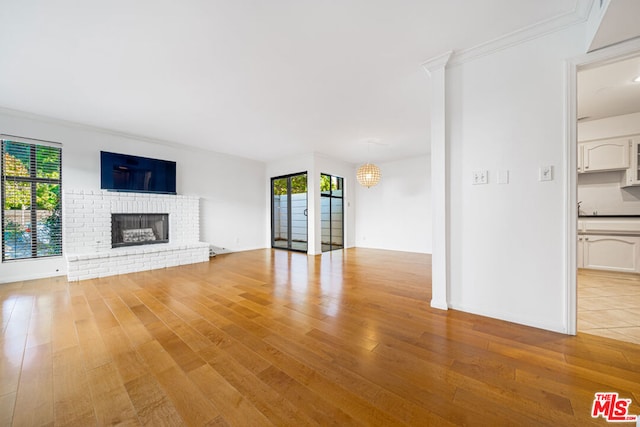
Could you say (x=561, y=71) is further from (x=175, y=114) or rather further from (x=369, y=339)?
(x=175, y=114)

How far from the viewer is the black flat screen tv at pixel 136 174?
4.25 metres

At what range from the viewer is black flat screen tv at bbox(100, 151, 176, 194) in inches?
167

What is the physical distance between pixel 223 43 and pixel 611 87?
4.38 meters

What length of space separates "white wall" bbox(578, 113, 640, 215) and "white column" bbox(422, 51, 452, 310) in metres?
3.49

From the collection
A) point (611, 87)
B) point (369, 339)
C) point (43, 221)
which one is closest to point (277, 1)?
point (369, 339)

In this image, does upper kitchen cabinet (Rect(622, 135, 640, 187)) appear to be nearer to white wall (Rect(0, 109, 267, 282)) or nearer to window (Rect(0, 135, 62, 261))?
white wall (Rect(0, 109, 267, 282))

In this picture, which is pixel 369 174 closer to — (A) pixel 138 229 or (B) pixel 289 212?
(B) pixel 289 212

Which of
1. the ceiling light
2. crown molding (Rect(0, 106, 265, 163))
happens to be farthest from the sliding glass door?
crown molding (Rect(0, 106, 265, 163))

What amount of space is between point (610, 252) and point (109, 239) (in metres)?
8.33

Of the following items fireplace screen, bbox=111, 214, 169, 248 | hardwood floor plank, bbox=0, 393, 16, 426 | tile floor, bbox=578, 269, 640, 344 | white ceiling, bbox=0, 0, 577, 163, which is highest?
white ceiling, bbox=0, 0, 577, 163

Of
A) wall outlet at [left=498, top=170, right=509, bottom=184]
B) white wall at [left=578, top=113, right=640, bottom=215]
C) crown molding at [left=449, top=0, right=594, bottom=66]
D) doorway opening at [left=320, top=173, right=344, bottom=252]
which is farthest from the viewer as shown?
doorway opening at [left=320, top=173, right=344, bottom=252]

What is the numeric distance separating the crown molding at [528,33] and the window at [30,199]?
5930 millimetres

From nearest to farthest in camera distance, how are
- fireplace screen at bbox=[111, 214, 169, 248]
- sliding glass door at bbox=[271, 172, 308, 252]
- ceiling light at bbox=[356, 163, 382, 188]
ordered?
fireplace screen at bbox=[111, 214, 169, 248] < ceiling light at bbox=[356, 163, 382, 188] < sliding glass door at bbox=[271, 172, 308, 252]

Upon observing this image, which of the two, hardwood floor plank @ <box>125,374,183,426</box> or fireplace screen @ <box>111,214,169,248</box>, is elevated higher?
fireplace screen @ <box>111,214,169,248</box>
